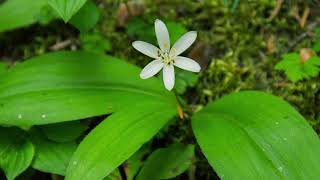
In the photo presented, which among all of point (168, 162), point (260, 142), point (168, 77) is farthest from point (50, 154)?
point (260, 142)

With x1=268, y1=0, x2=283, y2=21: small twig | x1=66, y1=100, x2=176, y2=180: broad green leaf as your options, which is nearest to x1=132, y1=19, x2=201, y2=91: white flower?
x1=66, y1=100, x2=176, y2=180: broad green leaf

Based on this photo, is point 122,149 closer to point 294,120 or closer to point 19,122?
point 19,122

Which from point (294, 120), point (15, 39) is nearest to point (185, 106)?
point (294, 120)

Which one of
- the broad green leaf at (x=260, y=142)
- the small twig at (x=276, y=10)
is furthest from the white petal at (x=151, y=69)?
the small twig at (x=276, y=10)

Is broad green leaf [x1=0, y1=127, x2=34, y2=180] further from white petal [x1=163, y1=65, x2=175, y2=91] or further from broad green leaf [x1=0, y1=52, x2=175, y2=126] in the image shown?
white petal [x1=163, y1=65, x2=175, y2=91]

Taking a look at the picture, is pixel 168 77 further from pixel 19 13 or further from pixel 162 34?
pixel 19 13

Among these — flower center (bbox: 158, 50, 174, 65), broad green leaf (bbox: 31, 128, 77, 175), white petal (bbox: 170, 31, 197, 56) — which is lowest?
broad green leaf (bbox: 31, 128, 77, 175)

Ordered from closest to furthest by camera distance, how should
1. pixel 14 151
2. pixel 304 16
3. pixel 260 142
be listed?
pixel 260 142, pixel 14 151, pixel 304 16
